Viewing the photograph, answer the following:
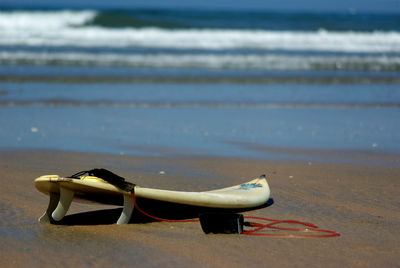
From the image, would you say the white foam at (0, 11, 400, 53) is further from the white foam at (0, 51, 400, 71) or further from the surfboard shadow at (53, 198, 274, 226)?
the surfboard shadow at (53, 198, 274, 226)

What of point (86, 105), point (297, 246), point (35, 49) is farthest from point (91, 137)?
point (35, 49)

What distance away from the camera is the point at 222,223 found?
3.79 meters

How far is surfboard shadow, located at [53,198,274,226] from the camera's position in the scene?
4.02 meters

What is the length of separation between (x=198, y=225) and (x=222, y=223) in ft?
0.83

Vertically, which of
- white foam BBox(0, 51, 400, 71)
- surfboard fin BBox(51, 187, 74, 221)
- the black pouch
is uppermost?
white foam BBox(0, 51, 400, 71)

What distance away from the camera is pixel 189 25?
2728 centimetres

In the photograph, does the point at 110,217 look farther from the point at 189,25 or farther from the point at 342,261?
the point at 189,25

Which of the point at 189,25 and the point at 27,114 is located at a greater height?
the point at 189,25

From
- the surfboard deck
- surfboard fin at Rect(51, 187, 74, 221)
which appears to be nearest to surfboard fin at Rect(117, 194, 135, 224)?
the surfboard deck

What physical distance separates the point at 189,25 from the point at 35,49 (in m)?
10.5

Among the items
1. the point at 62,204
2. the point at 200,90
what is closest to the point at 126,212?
the point at 62,204

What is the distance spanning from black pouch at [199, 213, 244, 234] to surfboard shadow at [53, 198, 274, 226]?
12.7 inches

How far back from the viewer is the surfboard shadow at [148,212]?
402 cm

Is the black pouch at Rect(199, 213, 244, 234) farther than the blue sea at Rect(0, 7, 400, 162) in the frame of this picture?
No
